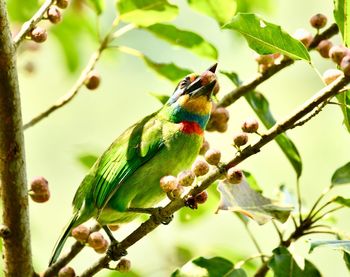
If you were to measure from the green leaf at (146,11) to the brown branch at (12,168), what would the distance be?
100cm

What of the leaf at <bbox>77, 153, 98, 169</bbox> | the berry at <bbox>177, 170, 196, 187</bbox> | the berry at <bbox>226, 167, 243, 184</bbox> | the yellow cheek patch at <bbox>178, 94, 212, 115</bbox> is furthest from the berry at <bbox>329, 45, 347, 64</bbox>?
the leaf at <bbox>77, 153, 98, 169</bbox>

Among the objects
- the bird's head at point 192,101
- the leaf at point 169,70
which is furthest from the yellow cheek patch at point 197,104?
the leaf at point 169,70

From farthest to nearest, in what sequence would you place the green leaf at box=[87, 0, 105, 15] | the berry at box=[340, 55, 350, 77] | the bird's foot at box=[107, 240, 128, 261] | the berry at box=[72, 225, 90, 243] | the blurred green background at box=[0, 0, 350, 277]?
the blurred green background at box=[0, 0, 350, 277]
the green leaf at box=[87, 0, 105, 15]
the berry at box=[72, 225, 90, 243]
the bird's foot at box=[107, 240, 128, 261]
the berry at box=[340, 55, 350, 77]

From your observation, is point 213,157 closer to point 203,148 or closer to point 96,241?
point 96,241

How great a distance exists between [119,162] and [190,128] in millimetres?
356

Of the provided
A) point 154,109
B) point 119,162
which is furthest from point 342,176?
point 154,109

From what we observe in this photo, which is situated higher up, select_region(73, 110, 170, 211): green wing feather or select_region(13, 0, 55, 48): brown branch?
select_region(13, 0, 55, 48): brown branch

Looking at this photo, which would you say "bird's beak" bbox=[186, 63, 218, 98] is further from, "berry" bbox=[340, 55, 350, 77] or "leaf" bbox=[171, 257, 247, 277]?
"berry" bbox=[340, 55, 350, 77]

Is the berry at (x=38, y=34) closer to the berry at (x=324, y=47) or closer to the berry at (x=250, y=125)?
the berry at (x=250, y=125)

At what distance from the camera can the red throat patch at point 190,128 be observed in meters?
3.44

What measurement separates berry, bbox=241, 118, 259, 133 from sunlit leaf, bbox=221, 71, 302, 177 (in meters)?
0.64

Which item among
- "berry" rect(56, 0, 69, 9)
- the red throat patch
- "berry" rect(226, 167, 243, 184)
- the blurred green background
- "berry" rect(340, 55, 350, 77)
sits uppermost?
"berry" rect(56, 0, 69, 9)

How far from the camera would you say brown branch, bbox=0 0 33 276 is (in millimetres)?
2500

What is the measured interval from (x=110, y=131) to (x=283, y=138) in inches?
208
